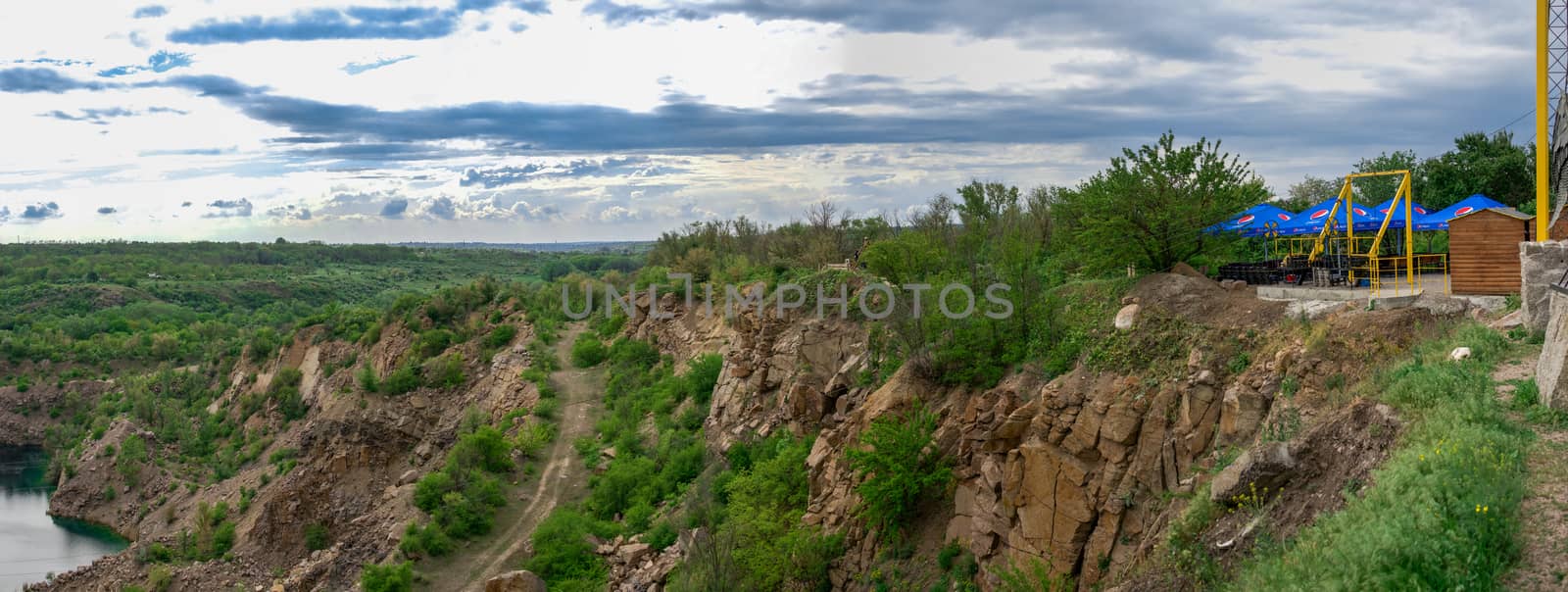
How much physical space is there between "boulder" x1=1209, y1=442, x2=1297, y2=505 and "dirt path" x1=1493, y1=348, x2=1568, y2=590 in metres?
2.44

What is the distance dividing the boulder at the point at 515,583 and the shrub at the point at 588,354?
70.7ft

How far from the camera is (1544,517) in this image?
29.2ft

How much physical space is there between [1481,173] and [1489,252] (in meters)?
21.4

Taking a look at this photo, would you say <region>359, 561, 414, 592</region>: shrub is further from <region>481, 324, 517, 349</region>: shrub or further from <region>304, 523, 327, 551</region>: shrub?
<region>481, 324, 517, 349</region>: shrub

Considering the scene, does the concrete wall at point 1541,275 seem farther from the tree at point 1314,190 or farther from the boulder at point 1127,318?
the tree at point 1314,190

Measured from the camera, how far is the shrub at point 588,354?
159 ft

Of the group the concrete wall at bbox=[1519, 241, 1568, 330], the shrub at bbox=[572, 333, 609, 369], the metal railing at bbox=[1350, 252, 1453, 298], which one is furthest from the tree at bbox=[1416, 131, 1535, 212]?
the shrub at bbox=[572, 333, 609, 369]

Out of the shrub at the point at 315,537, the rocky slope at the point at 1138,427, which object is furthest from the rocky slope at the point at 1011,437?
the shrub at the point at 315,537

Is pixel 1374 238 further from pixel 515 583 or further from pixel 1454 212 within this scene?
pixel 515 583

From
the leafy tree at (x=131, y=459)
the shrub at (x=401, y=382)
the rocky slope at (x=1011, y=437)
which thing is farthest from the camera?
the leafy tree at (x=131, y=459)

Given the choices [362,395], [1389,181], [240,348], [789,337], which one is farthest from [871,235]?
[240,348]

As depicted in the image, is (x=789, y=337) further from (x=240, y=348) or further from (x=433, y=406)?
(x=240, y=348)

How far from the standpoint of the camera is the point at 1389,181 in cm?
3878

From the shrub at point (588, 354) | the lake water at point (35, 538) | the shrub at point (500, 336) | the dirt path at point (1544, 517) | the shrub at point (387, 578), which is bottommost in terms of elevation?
the lake water at point (35, 538)
